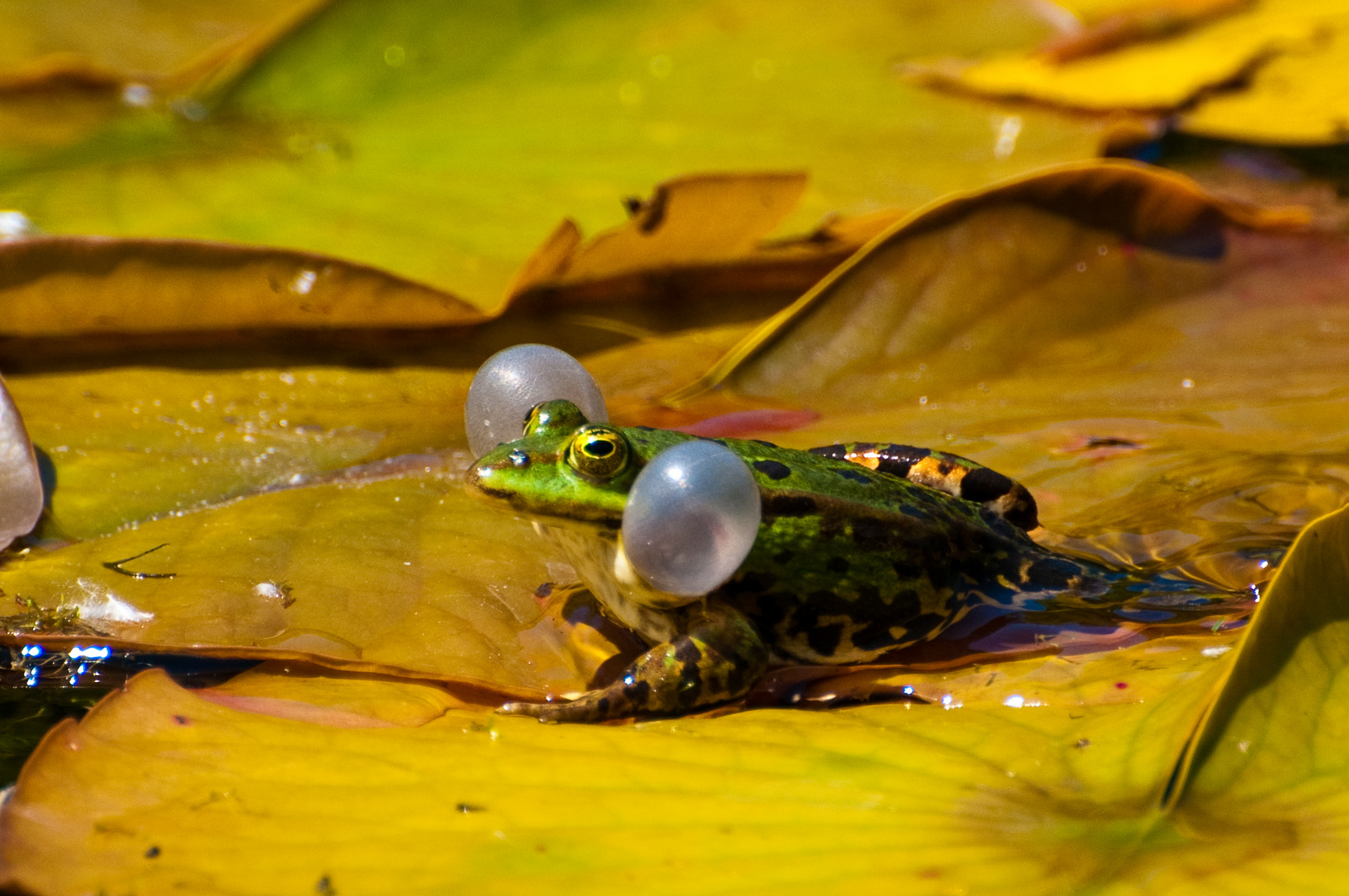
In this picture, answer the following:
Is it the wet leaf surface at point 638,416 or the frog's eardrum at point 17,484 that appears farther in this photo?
the frog's eardrum at point 17,484

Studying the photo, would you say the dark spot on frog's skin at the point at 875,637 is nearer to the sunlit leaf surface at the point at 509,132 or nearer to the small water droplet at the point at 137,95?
the sunlit leaf surface at the point at 509,132

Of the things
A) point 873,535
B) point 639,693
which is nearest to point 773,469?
point 873,535

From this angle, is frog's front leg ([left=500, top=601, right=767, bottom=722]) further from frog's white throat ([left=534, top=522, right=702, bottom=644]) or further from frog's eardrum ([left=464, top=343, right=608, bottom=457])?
frog's eardrum ([left=464, top=343, right=608, bottom=457])

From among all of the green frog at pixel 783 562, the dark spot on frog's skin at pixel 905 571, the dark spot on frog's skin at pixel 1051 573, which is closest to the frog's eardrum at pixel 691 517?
the green frog at pixel 783 562

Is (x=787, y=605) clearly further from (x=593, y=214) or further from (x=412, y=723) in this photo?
(x=593, y=214)

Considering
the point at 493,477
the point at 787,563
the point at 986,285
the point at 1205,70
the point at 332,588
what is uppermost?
the point at 1205,70

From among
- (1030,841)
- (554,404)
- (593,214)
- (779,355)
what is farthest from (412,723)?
(593,214)

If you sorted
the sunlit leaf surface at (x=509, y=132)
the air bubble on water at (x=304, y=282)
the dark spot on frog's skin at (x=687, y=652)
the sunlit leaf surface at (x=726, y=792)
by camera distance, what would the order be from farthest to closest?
the sunlit leaf surface at (x=509, y=132), the air bubble on water at (x=304, y=282), the dark spot on frog's skin at (x=687, y=652), the sunlit leaf surface at (x=726, y=792)

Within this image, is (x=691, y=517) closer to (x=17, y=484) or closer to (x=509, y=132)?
(x=17, y=484)
